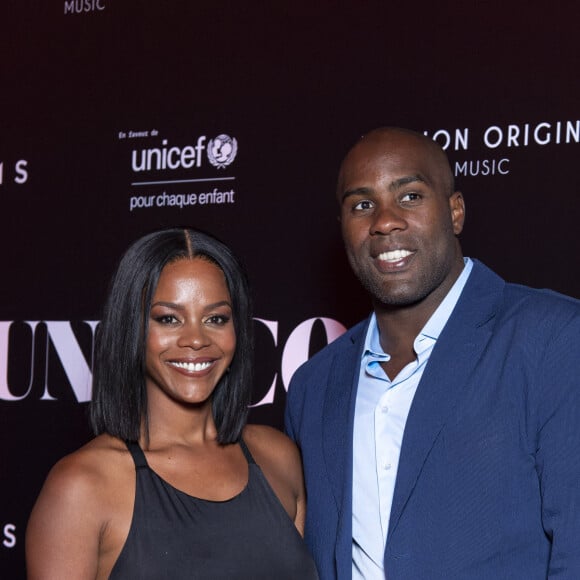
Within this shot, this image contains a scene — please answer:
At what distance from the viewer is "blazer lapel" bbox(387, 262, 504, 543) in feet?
6.15

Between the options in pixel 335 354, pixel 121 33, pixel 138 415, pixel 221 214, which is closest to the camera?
pixel 138 415

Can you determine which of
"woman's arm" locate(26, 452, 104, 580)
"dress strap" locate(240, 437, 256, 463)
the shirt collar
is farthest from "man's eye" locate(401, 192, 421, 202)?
"woman's arm" locate(26, 452, 104, 580)

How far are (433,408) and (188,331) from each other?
0.53 meters

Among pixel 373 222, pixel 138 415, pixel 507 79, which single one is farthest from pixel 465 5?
pixel 138 415

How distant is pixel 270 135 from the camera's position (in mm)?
3076

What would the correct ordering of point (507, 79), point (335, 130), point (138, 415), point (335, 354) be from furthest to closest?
point (335, 130) < point (507, 79) < point (335, 354) < point (138, 415)

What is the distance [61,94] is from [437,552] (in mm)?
2374

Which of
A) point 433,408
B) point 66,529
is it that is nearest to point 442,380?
point 433,408

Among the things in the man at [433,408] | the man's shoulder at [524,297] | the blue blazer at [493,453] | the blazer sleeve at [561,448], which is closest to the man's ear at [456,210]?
the man at [433,408]

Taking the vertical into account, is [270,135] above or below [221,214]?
above

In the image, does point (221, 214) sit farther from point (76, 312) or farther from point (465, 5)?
point (465, 5)

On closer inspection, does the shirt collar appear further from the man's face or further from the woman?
the woman

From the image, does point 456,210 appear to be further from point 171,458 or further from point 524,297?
point 171,458

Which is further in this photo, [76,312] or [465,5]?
[76,312]
